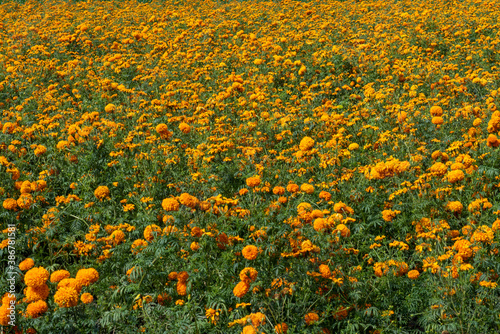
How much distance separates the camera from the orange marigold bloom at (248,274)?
8.89 ft

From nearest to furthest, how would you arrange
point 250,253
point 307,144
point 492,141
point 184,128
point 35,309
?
point 35,309 → point 250,253 → point 492,141 → point 307,144 → point 184,128

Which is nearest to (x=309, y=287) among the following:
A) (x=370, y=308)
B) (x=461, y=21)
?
(x=370, y=308)

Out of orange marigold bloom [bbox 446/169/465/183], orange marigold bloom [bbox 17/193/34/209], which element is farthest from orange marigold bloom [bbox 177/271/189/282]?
orange marigold bloom [bbox 446/169/465/183]

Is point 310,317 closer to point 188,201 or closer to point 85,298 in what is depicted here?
point 188,201

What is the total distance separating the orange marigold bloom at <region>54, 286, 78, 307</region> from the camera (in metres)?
2.68

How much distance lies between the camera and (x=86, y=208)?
395 centimetres

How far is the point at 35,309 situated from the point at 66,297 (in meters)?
0.20

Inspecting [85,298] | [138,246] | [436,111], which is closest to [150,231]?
[138,246]

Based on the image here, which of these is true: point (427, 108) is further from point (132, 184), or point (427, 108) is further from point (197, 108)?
point (132, 184)

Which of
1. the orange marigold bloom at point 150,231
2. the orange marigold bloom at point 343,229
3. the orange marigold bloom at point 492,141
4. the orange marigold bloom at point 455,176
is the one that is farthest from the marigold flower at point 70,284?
the orange marigold bloom at point 492,141

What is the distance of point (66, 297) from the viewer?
2.70 meters

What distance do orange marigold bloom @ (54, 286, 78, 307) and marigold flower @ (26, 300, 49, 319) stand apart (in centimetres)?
9

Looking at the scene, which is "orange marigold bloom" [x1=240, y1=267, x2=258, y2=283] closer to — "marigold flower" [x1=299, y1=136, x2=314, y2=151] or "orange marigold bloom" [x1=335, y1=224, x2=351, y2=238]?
"orange marigold bloom" [x1=335, y1=224, x2=351, y2=238]

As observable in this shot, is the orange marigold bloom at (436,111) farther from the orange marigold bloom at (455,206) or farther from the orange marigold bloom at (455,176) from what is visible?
the orange marigold bloom at (455,206)
